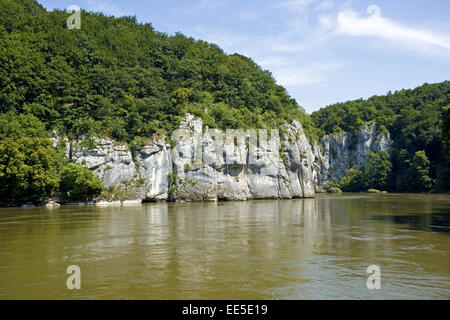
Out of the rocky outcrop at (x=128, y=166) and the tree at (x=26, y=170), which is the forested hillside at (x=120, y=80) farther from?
the tree at (x=26, y=170)

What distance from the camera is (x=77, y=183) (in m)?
51.8

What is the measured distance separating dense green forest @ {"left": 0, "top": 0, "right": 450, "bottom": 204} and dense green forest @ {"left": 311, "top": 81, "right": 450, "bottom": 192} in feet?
1.53

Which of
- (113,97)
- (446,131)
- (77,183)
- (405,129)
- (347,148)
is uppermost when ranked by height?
(113,97)

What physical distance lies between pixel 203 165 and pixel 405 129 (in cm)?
7557

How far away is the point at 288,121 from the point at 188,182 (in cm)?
3222

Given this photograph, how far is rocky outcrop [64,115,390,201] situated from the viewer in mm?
58094

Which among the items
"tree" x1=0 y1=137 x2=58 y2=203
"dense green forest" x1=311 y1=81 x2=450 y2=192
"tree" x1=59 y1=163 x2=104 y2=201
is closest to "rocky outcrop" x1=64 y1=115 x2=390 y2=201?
"tree" x1=59 y1=163 x2=104 y2=201

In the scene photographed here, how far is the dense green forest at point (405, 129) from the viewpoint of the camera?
3848 inches

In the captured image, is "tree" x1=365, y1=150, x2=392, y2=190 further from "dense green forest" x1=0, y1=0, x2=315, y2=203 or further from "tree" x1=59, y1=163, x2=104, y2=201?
"tree" x1=59, y1=163, x2=104, y2=201

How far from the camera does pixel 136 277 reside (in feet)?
38.3

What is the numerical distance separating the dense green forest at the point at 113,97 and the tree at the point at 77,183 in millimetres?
144

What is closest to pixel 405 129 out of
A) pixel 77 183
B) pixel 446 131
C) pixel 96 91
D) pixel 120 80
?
pixel 120 80

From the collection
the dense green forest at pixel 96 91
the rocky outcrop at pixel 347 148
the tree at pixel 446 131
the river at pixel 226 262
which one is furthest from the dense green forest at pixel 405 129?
the river at pixel 226 262

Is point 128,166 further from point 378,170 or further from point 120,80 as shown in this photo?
point 378,170
